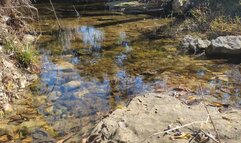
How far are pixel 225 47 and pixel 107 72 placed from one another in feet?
7.27

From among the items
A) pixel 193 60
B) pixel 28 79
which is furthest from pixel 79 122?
pixel 193 60

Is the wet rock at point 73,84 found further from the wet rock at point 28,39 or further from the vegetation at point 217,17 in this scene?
the vegetation at point 217,17

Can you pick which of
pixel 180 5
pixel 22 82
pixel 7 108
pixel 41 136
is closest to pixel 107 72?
pixel 22 82

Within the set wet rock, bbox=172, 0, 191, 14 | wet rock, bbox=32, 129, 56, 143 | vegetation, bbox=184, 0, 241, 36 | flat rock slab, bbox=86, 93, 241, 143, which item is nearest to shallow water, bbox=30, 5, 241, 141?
wet rock, bbox=32, 129, 56, 143

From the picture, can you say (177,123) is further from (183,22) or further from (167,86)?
(183,22)

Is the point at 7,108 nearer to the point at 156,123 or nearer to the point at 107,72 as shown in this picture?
the point at 107,72

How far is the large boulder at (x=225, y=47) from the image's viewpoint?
648 centimetres

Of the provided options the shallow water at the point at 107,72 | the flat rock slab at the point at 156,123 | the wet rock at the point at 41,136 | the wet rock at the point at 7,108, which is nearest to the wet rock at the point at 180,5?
the shallow water at the point at 107,72

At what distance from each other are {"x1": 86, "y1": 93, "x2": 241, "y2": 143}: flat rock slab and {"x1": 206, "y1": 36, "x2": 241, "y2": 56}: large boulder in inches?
120

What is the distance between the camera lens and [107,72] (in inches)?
233

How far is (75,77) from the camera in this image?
562 centimetres

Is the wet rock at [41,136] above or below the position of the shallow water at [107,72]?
below

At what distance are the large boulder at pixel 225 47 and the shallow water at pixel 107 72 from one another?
351mm

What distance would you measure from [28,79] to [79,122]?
1.70m
